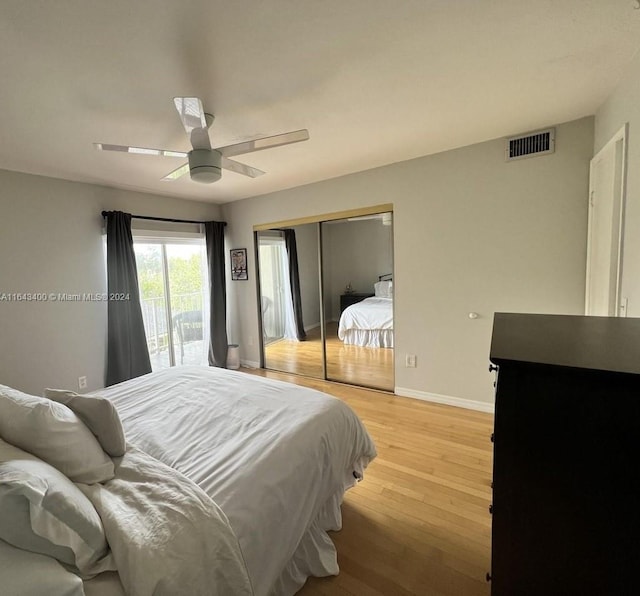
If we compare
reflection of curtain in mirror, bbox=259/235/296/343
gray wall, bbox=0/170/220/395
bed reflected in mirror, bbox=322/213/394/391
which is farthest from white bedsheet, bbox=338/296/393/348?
gray wall, bbox=0/170/220/395

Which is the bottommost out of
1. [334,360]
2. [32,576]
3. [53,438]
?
[334,360]

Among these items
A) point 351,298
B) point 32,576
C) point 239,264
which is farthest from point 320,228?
point 32,576

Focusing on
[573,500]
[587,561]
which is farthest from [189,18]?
[587,561]

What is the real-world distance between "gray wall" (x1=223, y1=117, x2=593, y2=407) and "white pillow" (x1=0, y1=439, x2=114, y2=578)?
117 inches

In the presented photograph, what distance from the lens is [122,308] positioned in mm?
3576

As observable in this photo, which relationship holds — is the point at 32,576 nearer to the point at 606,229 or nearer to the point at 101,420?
the point at 101,420

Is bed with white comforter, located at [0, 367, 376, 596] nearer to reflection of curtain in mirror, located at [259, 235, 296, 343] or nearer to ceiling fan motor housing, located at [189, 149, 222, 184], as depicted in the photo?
ceiling fan motor housing, located at [189, 149, 222, 184]

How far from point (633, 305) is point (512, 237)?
126cm

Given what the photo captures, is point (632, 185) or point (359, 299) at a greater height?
point (632, 185)

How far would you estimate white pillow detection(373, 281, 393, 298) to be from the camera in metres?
3.54

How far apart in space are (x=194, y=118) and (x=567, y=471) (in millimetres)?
2083

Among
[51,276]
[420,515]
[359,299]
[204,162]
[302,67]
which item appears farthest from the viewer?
[359,299]

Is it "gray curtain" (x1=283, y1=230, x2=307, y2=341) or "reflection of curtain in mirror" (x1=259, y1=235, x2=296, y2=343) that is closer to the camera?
"gray curtain" (x1=283, y1=230, x2=307, y2=341)

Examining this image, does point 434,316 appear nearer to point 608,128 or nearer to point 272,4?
point 608,128
